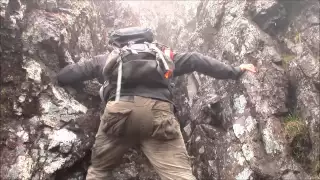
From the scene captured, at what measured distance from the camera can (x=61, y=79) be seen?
254 inches

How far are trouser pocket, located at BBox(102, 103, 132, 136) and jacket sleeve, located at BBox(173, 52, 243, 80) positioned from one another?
1702 mm

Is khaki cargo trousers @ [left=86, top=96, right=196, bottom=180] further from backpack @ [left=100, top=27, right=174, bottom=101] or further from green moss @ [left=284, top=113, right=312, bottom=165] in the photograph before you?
green moss @ [left=284, top=113, right=312, bottom=165]

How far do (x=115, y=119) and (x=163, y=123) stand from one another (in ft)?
2.51

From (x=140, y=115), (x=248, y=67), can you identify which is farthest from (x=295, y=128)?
(x=140, y=115)

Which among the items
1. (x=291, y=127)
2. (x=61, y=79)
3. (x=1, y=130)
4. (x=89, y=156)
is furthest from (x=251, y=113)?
(x=1, y=130)

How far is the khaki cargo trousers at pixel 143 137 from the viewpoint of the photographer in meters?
5.29

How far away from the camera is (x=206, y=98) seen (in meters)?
7.43

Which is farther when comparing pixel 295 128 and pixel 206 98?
pixel 206 98

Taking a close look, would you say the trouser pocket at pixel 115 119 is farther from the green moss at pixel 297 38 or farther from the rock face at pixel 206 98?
the green moss at pixel 297 38

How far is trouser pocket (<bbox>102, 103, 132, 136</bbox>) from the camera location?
524cm

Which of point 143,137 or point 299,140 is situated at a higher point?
point 143,137

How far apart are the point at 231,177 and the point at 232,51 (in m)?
2.86

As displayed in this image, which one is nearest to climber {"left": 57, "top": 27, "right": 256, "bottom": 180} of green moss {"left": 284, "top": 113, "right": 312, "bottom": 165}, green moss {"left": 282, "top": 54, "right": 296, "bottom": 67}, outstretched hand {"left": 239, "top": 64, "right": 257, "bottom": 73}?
outstretched hand {"left": 239, "top": 64, "right": 257, "bottom": 73}

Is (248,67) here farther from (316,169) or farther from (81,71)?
(81,71)
